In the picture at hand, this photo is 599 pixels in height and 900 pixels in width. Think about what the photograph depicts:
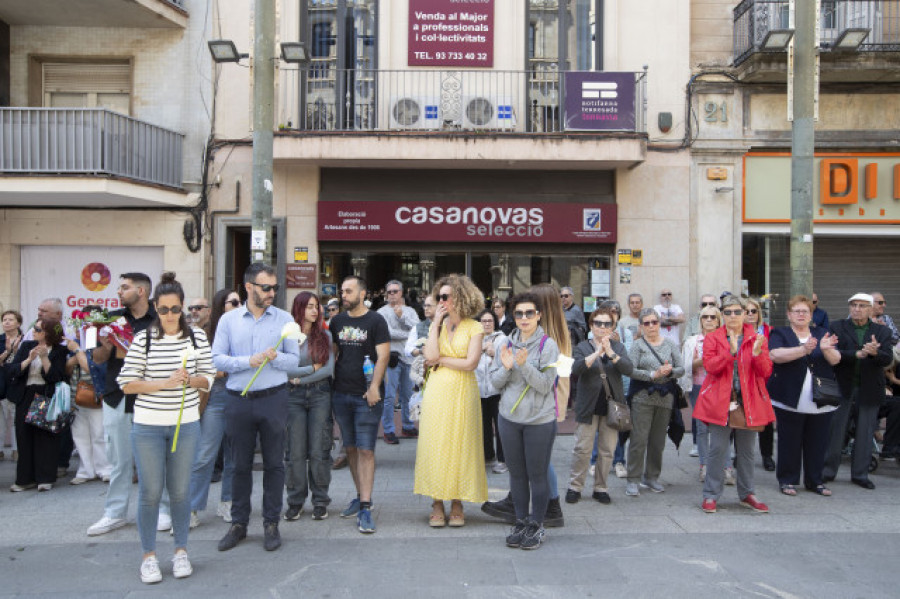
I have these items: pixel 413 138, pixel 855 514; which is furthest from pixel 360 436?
pixel 413 138

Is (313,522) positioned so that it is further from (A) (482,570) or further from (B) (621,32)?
(B) (621,32)

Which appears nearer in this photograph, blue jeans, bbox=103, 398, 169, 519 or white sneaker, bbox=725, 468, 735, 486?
blue jeans, bbox=103, 398, 169, 519

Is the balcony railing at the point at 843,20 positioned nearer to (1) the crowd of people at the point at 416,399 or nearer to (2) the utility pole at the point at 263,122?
(1) the crowd of people at the point at 416,399

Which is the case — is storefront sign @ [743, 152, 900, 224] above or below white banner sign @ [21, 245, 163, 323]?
above

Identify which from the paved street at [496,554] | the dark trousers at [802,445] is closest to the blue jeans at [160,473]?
the paved street at [496,554]

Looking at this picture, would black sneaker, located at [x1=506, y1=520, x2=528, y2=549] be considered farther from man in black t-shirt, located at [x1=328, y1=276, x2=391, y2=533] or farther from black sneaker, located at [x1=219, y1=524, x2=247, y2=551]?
black sneaker, located at [x1=219, y1=524, x2=247, y2=551]

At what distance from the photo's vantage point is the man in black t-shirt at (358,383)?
19.0ft

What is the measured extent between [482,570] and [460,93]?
975 cm

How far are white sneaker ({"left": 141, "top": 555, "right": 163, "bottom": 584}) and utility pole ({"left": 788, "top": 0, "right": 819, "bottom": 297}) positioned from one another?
25.9ft

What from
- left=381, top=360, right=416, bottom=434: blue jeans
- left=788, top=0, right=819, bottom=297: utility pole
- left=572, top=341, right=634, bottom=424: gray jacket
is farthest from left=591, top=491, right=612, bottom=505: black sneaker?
left=788, top=0, right=819, bottom=297: utility pole

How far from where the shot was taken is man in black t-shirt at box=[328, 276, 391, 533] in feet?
19.0

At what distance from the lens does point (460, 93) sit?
42.4 ft

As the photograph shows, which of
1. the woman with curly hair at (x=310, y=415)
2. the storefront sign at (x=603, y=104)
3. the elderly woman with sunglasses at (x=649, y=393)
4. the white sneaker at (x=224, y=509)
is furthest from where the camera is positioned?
the storefront sign at (x=603, y=104)

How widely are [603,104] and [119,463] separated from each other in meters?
9.68
